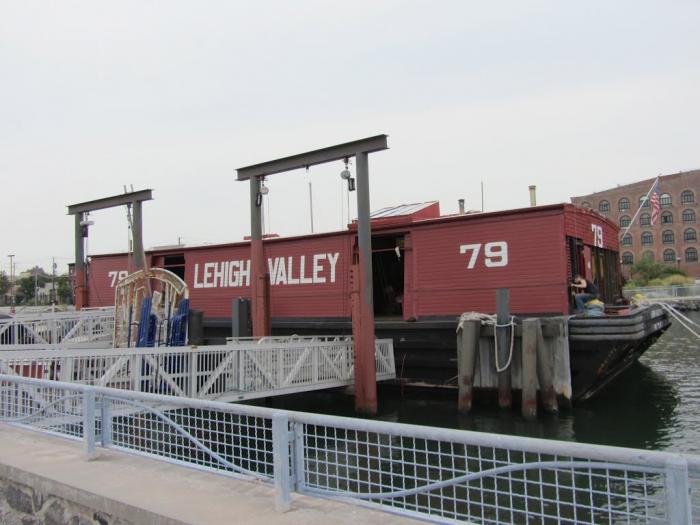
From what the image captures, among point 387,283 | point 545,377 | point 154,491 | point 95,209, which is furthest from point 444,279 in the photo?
point 95,209

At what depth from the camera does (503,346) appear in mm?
11992

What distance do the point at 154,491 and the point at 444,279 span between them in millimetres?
10456

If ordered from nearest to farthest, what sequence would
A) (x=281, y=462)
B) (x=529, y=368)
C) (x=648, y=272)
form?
1. (x=281, y=462)
2. (x=529, y=368)
3. (x=648, y=272)

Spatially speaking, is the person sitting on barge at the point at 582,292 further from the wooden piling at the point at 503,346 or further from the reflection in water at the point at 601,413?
the reflection in water at the point at 601,413

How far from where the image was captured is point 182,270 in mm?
19516

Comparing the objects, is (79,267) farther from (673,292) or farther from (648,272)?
(648,272)

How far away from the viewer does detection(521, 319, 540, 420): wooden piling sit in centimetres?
1145

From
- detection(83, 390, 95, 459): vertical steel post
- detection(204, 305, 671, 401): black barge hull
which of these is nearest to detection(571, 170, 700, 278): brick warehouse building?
detection(204, 305, 671, 401): black barge hull

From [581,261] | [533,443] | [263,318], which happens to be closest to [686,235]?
[581,261]

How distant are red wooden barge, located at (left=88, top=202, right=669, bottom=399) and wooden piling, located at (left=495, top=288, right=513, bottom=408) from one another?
1103 millimetres

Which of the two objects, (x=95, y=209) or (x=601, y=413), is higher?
(x=95, y=209)

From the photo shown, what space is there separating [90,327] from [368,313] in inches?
346

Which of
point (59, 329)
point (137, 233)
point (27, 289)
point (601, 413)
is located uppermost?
point (27, 289)

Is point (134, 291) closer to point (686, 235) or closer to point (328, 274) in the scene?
point (328, 274)
